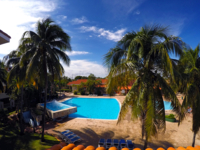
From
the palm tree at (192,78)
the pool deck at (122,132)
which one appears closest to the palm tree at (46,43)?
the pool deck at (122,132)

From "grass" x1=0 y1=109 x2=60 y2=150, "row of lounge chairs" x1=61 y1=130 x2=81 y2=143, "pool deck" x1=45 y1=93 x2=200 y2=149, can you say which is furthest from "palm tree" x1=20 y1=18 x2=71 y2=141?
"pool deck" x1=45 y1=93 x2=200 y2=149

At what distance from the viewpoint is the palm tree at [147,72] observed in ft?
18.6

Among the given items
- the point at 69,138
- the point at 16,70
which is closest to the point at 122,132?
the point at 69,138

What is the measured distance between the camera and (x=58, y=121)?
14.9 meters

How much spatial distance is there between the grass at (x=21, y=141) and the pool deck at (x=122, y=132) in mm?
1777

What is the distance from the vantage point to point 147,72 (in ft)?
20.5

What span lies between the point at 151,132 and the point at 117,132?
7.05m

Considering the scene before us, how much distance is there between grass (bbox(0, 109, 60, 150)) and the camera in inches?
338

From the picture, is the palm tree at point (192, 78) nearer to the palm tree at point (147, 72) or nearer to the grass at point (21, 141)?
the palm tree at point (147, 72)

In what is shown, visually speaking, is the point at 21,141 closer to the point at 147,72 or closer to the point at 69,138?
the point at 69,138

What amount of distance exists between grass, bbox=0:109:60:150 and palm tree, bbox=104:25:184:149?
7.07 m

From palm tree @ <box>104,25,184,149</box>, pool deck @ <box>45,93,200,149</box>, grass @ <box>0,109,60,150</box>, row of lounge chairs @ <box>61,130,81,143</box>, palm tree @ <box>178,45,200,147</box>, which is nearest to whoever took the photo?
palm tree @ <box>104,25,184,149</box>

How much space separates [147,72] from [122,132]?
8.04m

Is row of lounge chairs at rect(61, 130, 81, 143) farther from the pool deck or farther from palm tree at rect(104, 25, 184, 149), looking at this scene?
palm tree at rect(104, 25, 184, 149)
